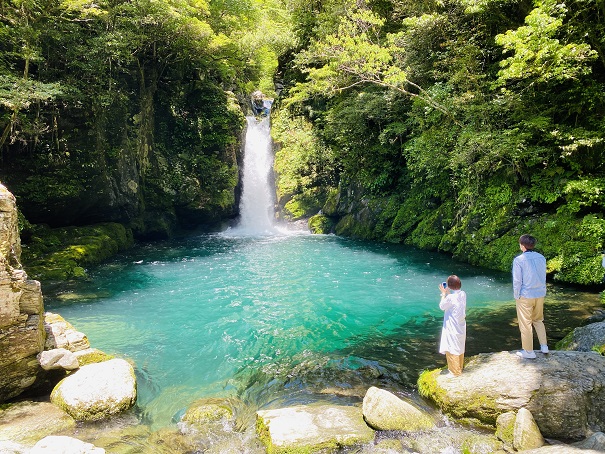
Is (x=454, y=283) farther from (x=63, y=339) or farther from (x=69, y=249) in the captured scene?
(x=69, y=249)

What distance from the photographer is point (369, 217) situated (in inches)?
842

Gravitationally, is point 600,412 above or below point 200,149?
below

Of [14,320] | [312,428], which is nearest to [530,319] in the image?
[312,428]

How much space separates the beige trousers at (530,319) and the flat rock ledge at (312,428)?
2.80 m

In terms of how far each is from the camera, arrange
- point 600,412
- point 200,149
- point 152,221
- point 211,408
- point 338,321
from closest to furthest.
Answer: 1. point 600,412
2. point 211,408
3. point 338,321
4. point 152,221
5. point 200,149

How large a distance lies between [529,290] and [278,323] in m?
6.00

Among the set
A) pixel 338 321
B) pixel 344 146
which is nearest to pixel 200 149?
pixel 344 146

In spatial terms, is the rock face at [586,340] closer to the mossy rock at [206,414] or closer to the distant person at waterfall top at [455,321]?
the distant person at waterfall top at [455,321]

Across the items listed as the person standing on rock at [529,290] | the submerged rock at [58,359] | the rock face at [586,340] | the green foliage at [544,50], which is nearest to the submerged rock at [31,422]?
the submerged rock at [58,359]

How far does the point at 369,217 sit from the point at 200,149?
12088 millimetres

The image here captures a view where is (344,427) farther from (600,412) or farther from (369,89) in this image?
(369,89)

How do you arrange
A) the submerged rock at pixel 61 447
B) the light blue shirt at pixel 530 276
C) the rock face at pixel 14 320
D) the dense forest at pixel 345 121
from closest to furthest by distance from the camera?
the submerged rock at pixel 61 447 → the light blue shirt at pixel 530 276 → the rock face at pixel 14 320 → the dense forest at pixel 345 121

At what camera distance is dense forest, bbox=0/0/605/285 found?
11602mm

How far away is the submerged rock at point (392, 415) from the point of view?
17.7 ft
